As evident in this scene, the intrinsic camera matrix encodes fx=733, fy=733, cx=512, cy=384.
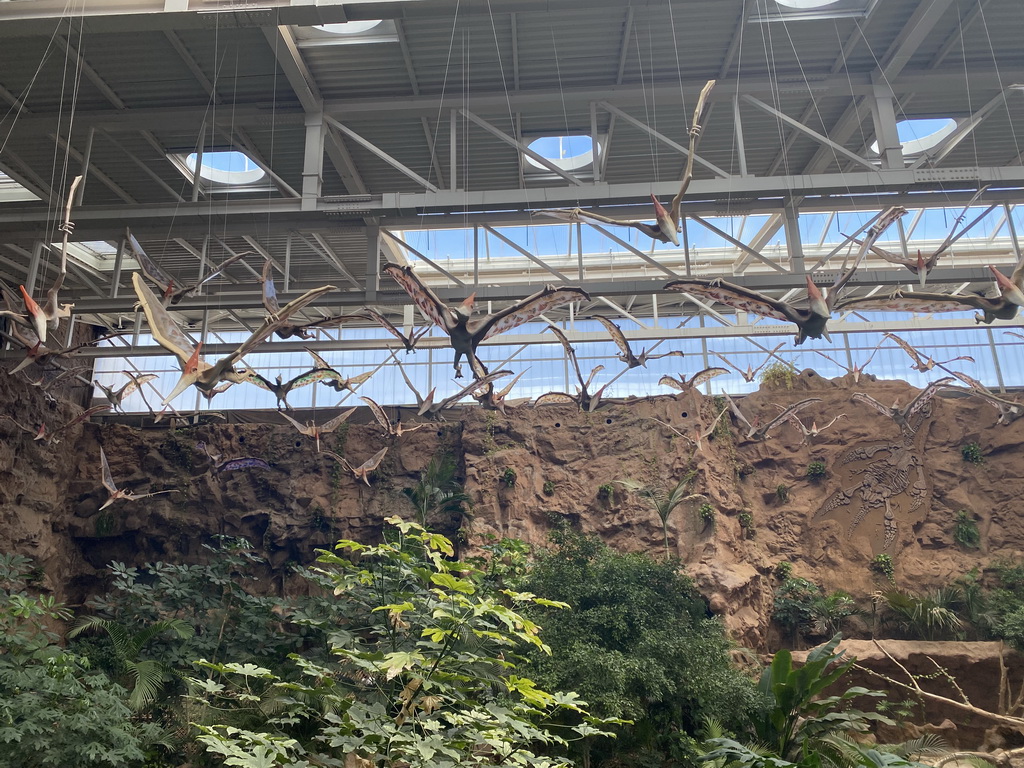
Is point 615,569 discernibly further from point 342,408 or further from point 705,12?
point 342,408

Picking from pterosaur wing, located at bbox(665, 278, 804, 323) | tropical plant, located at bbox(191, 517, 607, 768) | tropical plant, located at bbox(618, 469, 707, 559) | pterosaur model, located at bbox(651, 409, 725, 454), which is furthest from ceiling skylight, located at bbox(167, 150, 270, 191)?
pterosaur model, located at bbox(651, 409, 725, 454)

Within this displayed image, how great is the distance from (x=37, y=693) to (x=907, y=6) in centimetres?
1443

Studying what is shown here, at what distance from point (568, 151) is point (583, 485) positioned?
8166 mm

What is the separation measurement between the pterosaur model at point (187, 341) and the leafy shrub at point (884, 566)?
602 inches

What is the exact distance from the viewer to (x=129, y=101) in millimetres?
12672

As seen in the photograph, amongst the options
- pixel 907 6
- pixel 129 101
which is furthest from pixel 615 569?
pixel 129 101

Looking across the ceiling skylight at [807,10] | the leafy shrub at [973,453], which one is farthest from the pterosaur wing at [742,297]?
the leafy shrub at [973,453]

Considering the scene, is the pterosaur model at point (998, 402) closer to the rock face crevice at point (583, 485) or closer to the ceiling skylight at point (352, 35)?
the rock face crevice at point (583, 485)

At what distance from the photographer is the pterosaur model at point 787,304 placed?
8312 millimetres

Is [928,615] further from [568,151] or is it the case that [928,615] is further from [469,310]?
[469,310]

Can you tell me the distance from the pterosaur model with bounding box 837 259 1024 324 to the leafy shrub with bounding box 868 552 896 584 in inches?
381

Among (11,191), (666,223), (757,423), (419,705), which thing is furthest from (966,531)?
(11,191)

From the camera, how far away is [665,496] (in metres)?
16.6

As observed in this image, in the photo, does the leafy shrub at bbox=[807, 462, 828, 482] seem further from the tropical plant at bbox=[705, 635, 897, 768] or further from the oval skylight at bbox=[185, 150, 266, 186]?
the oval skylight at bbox=[185, 150, 266, 186]
